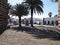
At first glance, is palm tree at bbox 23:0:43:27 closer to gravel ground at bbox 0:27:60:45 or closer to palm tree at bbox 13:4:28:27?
palm tree at bbox 13:4:28:27

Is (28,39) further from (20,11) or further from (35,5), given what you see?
(35,5)

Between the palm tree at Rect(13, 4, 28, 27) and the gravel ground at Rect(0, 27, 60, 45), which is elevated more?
the palm tree at Rect(13, 4, 28, 27)

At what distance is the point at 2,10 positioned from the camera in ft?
71.3

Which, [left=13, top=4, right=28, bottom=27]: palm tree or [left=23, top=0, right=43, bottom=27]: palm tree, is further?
[left=23, top=0, right=43, bottom=27]: palm tree

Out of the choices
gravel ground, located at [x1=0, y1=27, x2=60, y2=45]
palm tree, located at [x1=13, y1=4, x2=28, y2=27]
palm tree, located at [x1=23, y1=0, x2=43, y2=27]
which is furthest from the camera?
palm tree, located at [x1=23, y1=0, x2=43, y2=27]

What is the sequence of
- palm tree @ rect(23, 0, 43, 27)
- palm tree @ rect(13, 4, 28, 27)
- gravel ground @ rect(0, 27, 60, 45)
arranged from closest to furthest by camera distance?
gravel ground @ rect(0, 27, 60, 45) < palm tree @ rect(13, 4, 28, 27) < palm tree @ rect(23, 0, 43, 27)

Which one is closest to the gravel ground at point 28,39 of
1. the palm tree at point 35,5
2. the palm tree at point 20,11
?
the palm tree at point 20,11

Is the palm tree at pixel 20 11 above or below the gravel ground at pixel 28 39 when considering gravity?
above

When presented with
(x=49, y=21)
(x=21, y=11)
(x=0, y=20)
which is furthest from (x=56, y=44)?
(x=49, y=21)

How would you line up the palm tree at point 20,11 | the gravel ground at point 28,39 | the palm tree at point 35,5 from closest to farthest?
the gravel ground at point 28,39, the palm tree at point 20,11, the palm tree at point 35,5

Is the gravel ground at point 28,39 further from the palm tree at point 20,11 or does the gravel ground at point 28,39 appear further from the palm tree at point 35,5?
the palm tree at point 35,5

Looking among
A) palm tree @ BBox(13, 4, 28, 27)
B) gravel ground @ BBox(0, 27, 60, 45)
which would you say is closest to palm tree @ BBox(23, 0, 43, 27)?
palm tree @ BBox(13, 4, 28, 27)

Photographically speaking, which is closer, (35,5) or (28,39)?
(28,39)

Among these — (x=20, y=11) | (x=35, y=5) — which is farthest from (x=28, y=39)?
(x=35, y=5)
